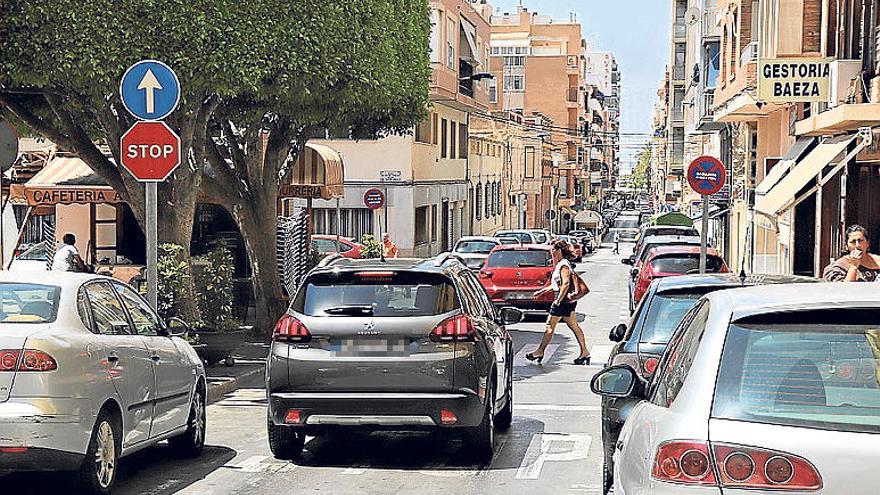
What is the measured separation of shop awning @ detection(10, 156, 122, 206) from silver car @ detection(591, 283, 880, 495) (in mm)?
19785

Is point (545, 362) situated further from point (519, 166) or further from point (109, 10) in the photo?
point (519, 166)

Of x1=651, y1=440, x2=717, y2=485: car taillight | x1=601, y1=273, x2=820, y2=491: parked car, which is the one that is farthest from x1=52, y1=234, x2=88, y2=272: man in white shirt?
x1=651, y1=440, x2=717, y2=485: car taillight

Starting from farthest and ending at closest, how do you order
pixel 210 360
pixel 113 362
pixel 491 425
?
pixel 210 360 < pixel 491 425 < pixel 113 362

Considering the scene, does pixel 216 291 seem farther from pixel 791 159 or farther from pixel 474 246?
pixel 474 246

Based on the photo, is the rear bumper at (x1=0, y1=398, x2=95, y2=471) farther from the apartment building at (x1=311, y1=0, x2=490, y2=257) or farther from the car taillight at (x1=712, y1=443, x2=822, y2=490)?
the apartment building at (x1=311, y1=0, x2=490, y2=257)

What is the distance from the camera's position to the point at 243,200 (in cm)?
2123

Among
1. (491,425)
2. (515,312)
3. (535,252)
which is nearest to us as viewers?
(491,425)

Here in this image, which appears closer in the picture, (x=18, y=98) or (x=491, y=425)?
(x=491, y=425)

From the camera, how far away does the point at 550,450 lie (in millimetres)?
11258

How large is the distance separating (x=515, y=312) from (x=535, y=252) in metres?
13.7

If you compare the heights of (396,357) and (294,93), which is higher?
(294,93)

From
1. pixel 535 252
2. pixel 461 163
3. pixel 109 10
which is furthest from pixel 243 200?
pixel 461 163

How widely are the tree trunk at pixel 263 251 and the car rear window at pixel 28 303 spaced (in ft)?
40.6

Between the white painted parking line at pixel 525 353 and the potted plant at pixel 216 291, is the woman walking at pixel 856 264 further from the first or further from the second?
the potted plant at pixel 216 291
